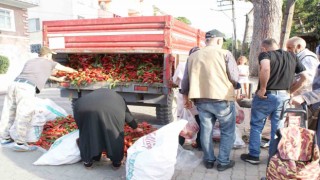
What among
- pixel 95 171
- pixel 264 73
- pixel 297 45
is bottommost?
pixel 95 171

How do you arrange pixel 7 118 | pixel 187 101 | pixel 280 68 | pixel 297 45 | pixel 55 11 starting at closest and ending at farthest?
pixel 280 68, pixel 187 101, pixel 297 45, pixel 7 118, pixel 55 11

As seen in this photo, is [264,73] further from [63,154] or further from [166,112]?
[63,154]

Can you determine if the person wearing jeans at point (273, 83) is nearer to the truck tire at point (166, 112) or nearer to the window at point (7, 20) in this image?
the truck tire at point (166, 112)

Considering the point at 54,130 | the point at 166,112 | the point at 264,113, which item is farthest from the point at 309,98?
the point at 54,130

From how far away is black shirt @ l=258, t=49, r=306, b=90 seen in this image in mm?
3584

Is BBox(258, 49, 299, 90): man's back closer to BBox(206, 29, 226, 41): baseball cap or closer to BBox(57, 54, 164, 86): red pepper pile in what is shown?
BBox(206, 29, 226, 41): baseball cap

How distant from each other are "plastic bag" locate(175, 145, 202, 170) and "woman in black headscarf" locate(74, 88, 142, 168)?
0.86 m

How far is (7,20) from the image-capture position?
2014 cm

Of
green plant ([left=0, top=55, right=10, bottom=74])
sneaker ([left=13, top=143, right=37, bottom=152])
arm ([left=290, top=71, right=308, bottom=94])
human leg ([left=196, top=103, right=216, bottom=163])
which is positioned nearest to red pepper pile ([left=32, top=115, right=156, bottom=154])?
sneaker ([left=13, top=143, right=37, bottom=152])

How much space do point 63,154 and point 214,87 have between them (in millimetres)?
2313

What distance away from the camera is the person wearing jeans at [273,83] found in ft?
11.7

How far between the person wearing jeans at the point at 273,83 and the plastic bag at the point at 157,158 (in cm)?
126

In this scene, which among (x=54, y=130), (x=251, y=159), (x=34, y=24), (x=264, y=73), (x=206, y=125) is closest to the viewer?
(x=264, y=73)

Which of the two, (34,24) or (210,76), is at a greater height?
(34,24)
